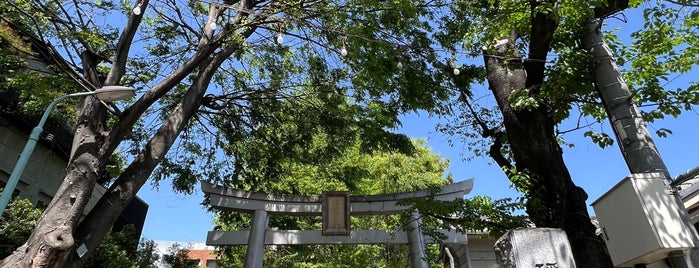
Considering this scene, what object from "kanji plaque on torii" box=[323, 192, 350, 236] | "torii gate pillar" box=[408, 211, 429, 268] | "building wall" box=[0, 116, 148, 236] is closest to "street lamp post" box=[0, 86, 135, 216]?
"kanji plaque on torii" box=[323, 192, 350, 236]

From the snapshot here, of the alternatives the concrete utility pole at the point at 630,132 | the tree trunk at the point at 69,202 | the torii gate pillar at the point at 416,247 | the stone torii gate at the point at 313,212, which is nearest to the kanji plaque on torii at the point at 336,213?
the stone torii gate at the point at 313,212

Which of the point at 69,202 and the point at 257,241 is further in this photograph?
the point at 257,241

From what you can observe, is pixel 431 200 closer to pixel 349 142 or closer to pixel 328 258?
pixel 349 142

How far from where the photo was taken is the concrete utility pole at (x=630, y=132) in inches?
109

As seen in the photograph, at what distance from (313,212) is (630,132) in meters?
8.20

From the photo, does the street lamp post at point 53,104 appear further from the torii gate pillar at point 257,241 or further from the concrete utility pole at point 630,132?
the concrete utility pole at point 630,132

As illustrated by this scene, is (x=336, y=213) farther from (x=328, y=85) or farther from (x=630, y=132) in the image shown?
(x=630, y=132)

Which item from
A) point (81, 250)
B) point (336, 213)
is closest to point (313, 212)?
point (336, 213)

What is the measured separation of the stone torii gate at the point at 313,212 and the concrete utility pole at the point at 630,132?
21.3ft

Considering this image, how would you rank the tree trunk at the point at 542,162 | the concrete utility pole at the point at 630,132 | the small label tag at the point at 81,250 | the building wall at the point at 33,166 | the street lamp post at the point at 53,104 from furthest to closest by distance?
the building wall at the point at 33,166
the small label tag at the point at 81,250
the street lamp post at the point at 53,104
the tree trunk at the point at 542,162
the concrete utility pole at the point at 630,132

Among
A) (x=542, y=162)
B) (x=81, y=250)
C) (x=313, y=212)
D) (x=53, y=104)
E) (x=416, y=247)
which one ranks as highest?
(x=313, y=212)

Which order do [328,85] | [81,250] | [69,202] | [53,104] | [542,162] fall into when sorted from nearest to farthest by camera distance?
[542,162] < [69,202] < [81,250] < [53,104] < [328,85]

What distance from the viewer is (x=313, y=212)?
10656 mm

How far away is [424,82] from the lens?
7.91m
